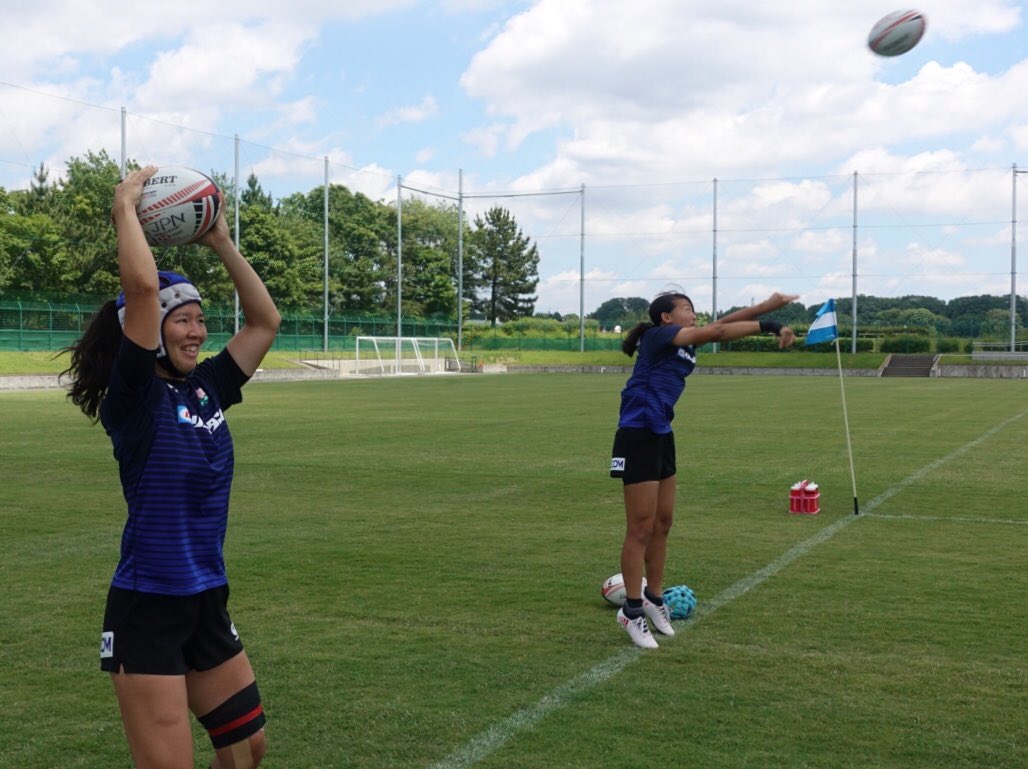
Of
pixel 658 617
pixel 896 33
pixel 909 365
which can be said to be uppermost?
pixel 896 33

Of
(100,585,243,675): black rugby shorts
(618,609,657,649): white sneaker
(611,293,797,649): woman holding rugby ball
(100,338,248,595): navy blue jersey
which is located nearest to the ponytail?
(100,338,248,595): navy blue jersey

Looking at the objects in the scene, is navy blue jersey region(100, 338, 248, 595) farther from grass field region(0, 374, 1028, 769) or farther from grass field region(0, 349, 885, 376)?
grass field region(0, 349, 885, 376)

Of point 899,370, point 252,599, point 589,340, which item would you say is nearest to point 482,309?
point 589,340

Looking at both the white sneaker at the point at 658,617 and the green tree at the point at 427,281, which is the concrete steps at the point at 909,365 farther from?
the white sneaker at the point at 658,617

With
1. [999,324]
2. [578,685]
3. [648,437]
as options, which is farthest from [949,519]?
[999,324]

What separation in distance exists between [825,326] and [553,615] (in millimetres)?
5233

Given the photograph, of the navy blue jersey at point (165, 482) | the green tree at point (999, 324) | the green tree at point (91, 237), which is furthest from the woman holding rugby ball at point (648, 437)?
the green tree at point (999, 324)

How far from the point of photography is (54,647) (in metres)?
6.57

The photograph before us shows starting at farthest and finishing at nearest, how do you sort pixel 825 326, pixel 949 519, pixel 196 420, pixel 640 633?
pixel 949 519 → pixel 825 326 → pixel 640 633 → pixel 196 420

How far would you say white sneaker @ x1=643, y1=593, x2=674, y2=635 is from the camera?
6.85 metres

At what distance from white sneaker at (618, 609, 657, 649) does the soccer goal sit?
56.3 m

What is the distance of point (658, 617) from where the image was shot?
6871 millimetres

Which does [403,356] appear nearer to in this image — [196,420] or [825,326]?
[825,326]

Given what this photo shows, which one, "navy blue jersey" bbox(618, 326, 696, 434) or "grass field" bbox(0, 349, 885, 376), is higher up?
"navy blue jersey" bbox(618, 326, 696, 434)
